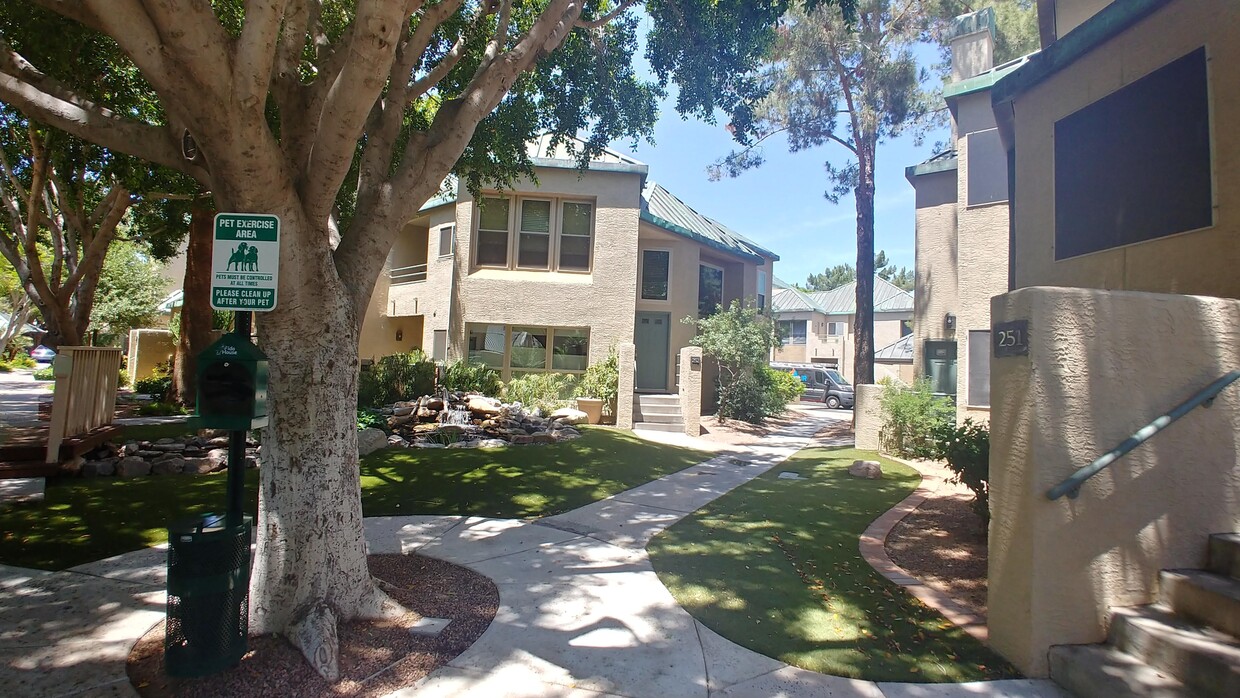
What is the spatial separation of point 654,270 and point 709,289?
9.84 feet

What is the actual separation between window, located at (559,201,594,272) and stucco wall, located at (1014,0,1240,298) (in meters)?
10.5

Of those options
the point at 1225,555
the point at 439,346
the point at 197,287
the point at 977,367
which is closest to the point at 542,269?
the point at 439,346

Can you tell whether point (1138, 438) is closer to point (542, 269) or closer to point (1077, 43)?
point (1077, 43)

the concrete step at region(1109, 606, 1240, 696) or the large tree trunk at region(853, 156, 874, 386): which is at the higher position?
the large tree trunk at region(853, 156, 874, 386)

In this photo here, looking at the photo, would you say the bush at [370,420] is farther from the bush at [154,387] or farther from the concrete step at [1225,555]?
the concrete step at [1225,555]

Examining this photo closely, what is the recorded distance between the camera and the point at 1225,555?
12.1ft

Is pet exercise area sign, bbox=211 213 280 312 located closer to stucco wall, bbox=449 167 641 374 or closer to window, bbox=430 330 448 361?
stucco wall, bbox=449 167 641 374

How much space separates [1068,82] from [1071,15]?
2.20 m

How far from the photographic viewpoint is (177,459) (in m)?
8.46

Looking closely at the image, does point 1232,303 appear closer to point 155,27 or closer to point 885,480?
point 885,480

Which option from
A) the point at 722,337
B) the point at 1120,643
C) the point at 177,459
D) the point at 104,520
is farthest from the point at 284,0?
the point at 722,337

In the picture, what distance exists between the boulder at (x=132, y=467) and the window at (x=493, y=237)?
9.45 m

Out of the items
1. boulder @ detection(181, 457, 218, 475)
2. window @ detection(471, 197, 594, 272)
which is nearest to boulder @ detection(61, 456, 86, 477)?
boulder @ detection(181, 457, 218, 475)

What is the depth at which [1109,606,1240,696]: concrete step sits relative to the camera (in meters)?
3.00
